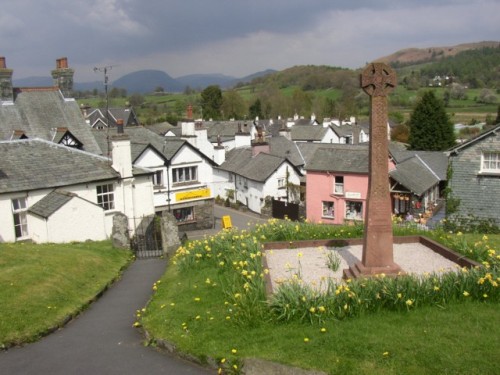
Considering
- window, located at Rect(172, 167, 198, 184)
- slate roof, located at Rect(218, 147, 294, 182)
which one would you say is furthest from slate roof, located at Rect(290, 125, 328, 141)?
window, located at Rect(172, 167, 198, 184)

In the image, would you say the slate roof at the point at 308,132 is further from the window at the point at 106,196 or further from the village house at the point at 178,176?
the window at the point at 106,196

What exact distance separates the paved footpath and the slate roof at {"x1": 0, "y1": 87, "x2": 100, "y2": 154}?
72.2 ft

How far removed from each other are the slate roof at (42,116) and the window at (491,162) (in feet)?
79.2

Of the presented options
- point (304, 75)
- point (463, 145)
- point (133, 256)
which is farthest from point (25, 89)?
point (304, 75)

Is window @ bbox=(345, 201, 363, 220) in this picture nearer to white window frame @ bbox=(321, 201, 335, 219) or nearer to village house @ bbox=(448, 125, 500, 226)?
white window frame @ bbox=(321, 201, 335, 219)

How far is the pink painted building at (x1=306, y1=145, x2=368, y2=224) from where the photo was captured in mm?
37250

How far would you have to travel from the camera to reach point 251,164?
4681cm

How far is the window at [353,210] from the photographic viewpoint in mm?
37531

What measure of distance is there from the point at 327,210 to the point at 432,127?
87.3 ft

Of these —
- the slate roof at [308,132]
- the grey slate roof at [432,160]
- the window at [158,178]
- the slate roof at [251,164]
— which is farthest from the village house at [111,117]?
the grey slate roof at [432,160]

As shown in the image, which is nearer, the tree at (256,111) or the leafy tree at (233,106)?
the tree at (256,111)

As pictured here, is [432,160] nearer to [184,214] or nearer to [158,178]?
[184,214]

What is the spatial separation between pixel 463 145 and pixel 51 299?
23.1m

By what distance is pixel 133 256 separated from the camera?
21.5 meters
